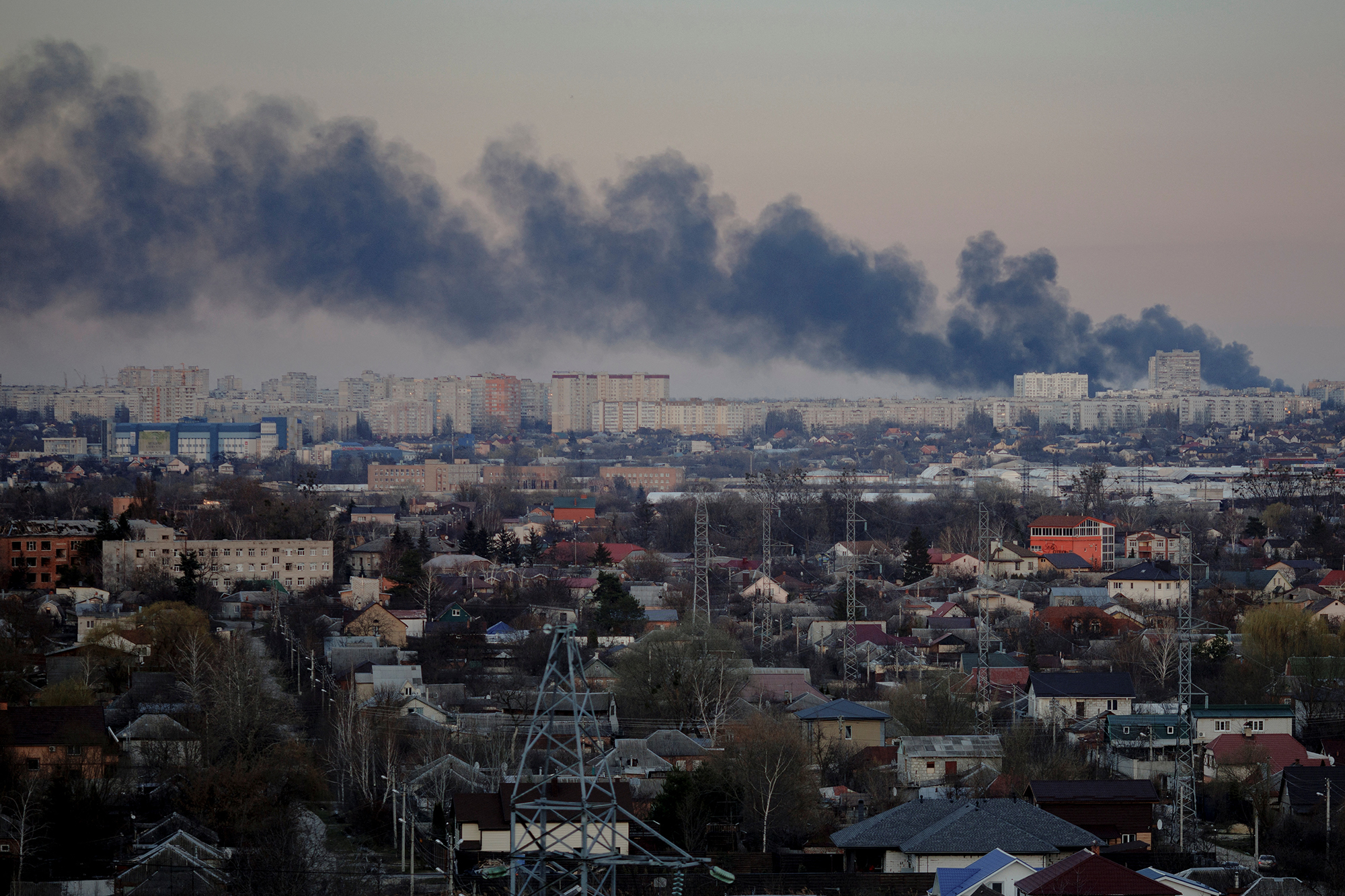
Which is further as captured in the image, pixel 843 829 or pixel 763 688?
pixel 763 688

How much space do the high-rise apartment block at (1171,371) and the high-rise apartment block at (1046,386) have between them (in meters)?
6.17

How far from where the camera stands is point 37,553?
20078 mm

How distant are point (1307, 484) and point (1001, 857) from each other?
85.1 feet

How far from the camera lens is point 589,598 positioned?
18.4m

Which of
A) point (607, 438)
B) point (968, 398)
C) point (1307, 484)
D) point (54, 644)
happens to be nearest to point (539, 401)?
point (607, 438)

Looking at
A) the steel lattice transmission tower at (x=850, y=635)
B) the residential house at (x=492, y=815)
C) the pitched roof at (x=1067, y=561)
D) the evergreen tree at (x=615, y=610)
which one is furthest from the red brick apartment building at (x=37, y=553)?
the pitched roof at (x=1067, y=561)

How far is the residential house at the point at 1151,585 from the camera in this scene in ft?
64.3

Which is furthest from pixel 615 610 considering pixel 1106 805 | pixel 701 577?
pixel 1106 805

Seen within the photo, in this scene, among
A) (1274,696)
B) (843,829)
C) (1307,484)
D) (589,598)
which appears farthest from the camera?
(1307,484)

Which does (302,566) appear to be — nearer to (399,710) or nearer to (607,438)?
(399,710)

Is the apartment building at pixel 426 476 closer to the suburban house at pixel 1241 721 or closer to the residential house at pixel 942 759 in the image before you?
the suburban house at pixel 1241 721

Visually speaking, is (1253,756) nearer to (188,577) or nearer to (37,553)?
(188,577)

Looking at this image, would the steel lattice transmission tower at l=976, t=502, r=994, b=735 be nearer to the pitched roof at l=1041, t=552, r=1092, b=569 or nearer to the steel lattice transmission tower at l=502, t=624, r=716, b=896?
the steel lattice transmission tower at l=502, t=624, r=716, b=896

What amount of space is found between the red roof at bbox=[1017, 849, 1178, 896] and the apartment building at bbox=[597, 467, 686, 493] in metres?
38.8
